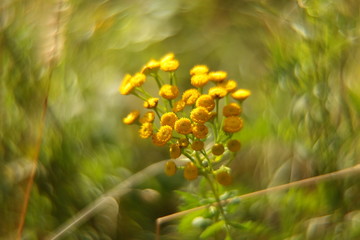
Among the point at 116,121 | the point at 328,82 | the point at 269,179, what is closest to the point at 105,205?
the point at 116,121

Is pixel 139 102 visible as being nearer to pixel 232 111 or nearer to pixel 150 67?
pixel 150 67

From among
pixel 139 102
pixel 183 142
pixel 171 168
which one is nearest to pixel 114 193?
pixel 171 168

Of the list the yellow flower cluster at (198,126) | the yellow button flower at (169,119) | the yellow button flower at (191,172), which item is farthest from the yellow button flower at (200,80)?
the yellow button flower at (191,172)

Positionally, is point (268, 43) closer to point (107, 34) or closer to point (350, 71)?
point (350, 71)

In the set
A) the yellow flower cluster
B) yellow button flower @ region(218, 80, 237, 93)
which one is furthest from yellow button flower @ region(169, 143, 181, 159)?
yellow button flower @ region(218, 80, 237, 93)

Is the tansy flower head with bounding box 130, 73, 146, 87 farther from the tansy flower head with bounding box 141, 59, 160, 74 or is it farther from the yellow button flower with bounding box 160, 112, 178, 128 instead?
the yellow button flower with bounding box 160, 112, 178, 128

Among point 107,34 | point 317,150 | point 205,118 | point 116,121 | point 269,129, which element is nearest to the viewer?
point 205,118

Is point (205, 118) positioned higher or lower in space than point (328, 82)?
higher
